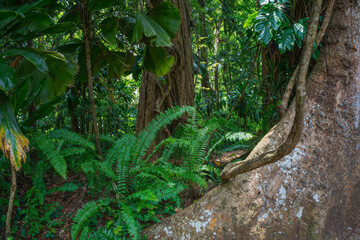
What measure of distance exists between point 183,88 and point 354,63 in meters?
2.33

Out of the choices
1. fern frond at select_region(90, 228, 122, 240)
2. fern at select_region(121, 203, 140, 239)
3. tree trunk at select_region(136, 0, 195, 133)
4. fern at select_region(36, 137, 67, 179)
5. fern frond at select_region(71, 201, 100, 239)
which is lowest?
fern frond at select_region(90, 228, 122, 240)

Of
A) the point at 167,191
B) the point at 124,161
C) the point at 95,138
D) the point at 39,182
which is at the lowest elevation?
the point at 167,191

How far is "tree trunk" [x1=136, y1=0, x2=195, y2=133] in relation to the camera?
4.13 meters

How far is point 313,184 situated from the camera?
241 cm

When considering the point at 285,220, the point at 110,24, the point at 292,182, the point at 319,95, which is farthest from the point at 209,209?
the point at 110,24

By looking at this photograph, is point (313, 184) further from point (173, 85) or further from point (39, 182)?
point (39, 182)

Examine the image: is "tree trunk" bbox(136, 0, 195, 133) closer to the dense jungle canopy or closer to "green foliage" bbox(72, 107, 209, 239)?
the dense jungle canopy

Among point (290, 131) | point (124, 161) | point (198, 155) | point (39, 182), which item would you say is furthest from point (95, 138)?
point (290, 131)

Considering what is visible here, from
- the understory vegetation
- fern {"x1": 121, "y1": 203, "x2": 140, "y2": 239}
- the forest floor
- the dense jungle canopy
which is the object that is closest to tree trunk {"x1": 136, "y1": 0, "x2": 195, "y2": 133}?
the understory vegetation

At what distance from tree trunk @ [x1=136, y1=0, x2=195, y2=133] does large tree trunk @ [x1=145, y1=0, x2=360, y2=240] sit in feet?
6.44

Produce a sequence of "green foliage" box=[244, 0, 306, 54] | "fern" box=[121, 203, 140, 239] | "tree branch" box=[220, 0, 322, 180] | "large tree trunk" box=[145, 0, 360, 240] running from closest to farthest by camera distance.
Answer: "tree branch" box=[220, 0, 322, 180] → "fern" box=[121, 203, 140, 239] → "large tree trunk" box=[145, 0, 360, 240] → "green foliage" box=[244, 0, 306, 54]

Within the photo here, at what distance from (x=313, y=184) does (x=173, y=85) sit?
101 inches

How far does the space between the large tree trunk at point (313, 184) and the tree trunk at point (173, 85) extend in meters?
1.96

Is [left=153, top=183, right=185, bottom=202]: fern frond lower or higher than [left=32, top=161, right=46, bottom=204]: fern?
lower
